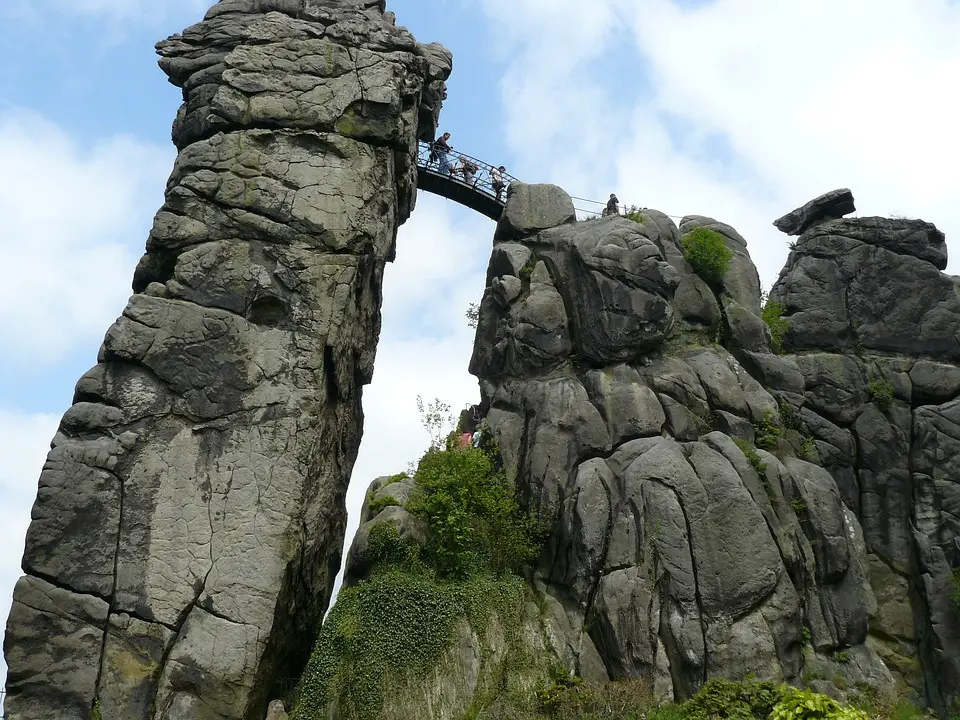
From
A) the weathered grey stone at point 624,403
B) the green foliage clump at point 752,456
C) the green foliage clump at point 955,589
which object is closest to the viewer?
the green foliage clump at point 752,456

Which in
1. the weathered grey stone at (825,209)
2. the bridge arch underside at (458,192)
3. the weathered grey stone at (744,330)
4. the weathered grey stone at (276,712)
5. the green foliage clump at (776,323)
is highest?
the weathered grey stone at (825,209)

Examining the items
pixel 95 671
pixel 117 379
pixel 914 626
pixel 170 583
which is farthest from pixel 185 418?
pixel 914 626

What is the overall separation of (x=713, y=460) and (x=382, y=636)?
28.9 feet

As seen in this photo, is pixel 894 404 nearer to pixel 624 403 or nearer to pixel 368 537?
pixel 624 403

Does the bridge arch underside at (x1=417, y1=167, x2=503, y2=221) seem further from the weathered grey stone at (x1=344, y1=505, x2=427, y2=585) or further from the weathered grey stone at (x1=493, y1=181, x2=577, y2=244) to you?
the weathered grey stone at (x1=344, y1=505, x2=427, y2=585)

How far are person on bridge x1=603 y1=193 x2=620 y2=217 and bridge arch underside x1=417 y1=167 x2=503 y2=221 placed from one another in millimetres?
3565

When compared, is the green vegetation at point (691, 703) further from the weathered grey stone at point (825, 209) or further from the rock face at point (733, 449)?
the weathered grey stone at point (825, 209)

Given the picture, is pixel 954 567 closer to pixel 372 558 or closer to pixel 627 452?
pixel 627 452

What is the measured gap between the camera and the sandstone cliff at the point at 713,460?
2223 cm

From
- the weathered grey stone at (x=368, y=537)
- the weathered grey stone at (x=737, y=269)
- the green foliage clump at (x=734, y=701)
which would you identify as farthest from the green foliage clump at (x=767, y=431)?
the weathered grey stone at (x=368, y=537)

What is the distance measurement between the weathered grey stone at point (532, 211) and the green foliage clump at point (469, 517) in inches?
321

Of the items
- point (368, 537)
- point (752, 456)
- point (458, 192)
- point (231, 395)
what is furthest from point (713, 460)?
point (458, 192)

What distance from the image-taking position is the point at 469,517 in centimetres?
2366

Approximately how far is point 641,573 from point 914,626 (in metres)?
9.20
